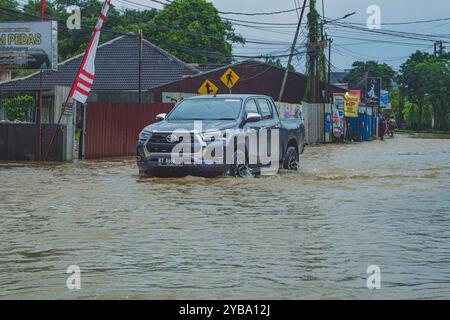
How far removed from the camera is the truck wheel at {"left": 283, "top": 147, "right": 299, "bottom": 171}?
18812 mm

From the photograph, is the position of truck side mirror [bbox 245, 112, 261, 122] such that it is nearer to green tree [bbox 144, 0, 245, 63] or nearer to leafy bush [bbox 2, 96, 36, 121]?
leafy bush [bbox 2, 96, 36, 121]

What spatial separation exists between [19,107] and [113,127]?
2221 cm

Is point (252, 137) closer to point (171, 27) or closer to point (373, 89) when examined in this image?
point (171, 27)

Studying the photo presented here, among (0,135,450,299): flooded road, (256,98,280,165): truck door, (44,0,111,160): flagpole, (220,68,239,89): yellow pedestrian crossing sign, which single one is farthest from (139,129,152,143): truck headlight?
(220,68,239,89): yellow pedestrian crossing sign

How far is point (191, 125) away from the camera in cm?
1642

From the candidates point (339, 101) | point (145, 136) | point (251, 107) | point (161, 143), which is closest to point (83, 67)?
point (251, 107)

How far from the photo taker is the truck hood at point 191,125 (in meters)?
16.3

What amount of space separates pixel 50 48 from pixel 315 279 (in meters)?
20.4

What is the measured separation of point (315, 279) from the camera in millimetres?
7145

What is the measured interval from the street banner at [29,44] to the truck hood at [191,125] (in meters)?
9.98

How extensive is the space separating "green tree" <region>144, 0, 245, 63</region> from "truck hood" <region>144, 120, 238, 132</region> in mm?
50515

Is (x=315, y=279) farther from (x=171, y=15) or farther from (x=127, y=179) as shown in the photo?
(x=171, y=15)
